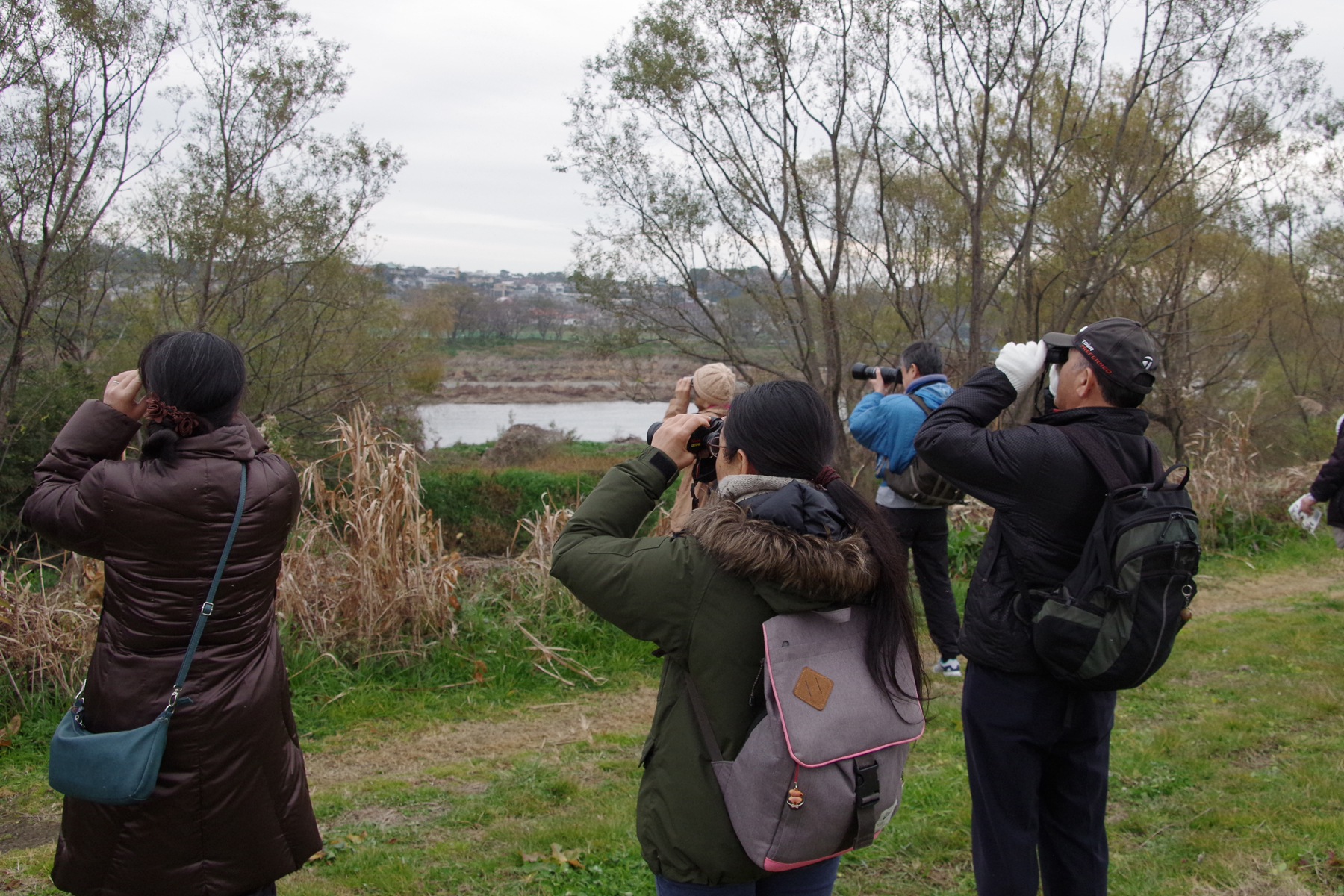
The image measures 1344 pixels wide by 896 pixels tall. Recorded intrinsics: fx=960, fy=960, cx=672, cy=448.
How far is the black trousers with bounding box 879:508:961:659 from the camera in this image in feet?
16.5

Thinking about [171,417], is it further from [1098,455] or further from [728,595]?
[1098,455]

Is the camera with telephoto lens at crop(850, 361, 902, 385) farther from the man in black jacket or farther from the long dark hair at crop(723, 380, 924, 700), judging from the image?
the long dark hair at crop(723, 380, 924, 700)

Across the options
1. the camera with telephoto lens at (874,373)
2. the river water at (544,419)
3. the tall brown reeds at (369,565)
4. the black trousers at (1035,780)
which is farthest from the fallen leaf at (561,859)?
the river water at (544,419)

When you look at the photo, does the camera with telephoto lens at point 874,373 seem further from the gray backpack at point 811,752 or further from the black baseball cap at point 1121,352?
the gray backpack at point 811,752

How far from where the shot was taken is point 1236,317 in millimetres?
19953

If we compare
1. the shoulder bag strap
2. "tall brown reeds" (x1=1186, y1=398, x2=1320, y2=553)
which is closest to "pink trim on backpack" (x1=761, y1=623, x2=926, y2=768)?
the shoulder bag strap

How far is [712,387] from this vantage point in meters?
3.44

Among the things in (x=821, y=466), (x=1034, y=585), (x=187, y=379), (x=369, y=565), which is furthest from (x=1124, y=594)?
(x=369, y=565)

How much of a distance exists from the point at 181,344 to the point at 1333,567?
957cm

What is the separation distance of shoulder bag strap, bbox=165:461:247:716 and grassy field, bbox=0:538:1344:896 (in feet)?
4.09

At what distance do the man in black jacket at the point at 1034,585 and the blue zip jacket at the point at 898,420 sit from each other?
7.60 feet

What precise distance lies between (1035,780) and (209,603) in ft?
6.76

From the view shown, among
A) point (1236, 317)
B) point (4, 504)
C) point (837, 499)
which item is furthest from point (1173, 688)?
point (1236, 317)

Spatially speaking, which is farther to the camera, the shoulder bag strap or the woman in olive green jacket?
the shoulder bag strap
